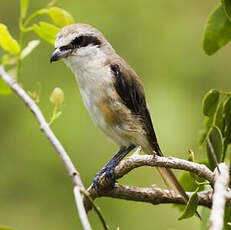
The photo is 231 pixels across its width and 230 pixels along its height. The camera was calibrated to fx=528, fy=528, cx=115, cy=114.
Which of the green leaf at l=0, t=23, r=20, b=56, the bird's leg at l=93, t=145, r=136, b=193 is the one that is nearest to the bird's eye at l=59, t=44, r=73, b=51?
the green leaf at l=0, t=23, r=20, b=56

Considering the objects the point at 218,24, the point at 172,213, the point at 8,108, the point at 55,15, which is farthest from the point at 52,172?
the point at 218,24

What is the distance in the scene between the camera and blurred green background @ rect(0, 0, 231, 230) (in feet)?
12.8

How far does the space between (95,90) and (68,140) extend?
3.57ft

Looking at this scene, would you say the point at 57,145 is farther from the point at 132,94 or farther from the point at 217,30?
the point at 132,94

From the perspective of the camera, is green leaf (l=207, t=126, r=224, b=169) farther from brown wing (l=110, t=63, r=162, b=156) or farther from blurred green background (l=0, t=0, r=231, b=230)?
blurred green background (l=0, t=0, r=231, b=230)

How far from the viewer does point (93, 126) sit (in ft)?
13.4

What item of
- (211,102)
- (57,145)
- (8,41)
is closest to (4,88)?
(8,41)

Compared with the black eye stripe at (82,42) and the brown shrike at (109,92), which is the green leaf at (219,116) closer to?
the brown shrike at (109,92)

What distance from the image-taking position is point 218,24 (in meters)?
2.24

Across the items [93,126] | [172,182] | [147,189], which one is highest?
[147,189]

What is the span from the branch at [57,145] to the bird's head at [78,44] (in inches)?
13.1

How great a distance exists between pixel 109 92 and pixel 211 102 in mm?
840

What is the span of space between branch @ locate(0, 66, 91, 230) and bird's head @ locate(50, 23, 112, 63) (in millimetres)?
332

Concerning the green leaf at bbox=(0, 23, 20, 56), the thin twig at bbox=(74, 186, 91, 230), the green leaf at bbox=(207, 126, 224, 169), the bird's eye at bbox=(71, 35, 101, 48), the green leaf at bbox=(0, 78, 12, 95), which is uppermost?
the green leaf at bbox=(0, 23, 20, 56)
